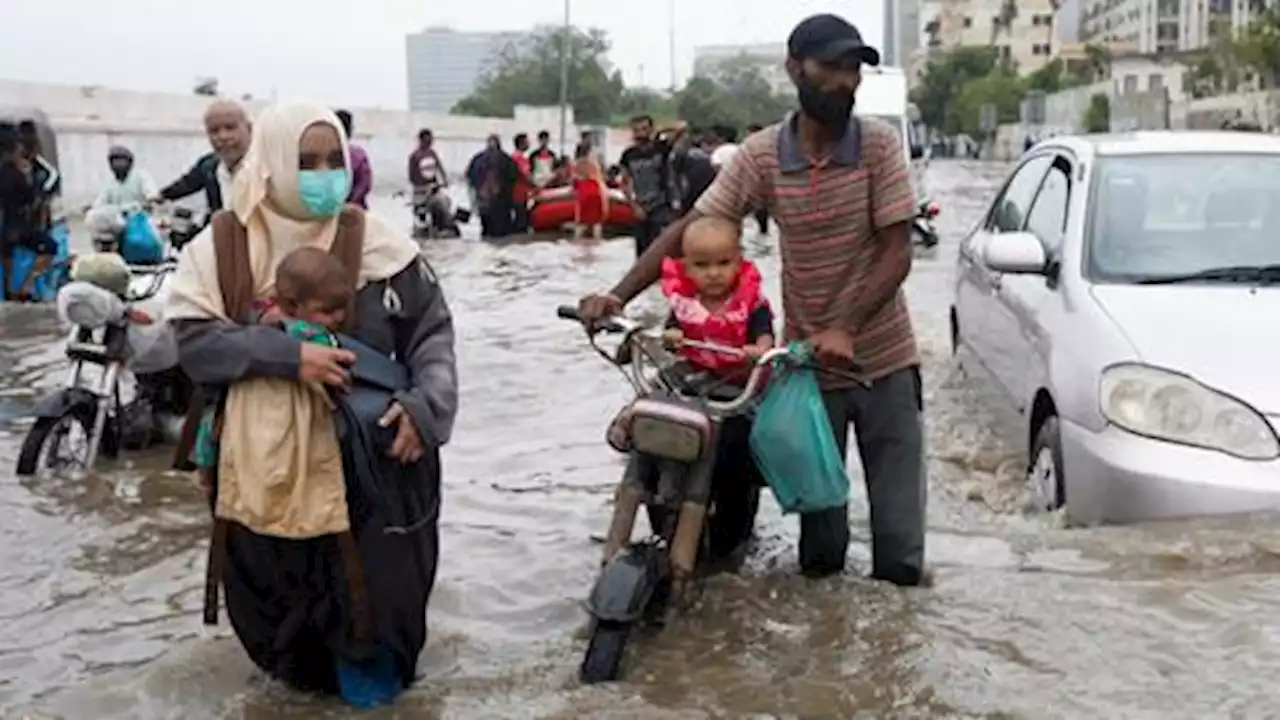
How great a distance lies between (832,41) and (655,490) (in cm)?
137

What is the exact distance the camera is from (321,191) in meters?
4.03

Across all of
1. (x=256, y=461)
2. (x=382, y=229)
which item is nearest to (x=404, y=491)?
(x=256, y=461)

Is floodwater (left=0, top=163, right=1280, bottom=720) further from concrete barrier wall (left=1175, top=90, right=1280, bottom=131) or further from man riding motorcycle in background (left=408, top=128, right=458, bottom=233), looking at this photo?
concrete barrier wall (left=1175, top=90, right=1280, bottom=131)

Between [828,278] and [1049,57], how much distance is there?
154702mm

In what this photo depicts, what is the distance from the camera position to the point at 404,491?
164 inches

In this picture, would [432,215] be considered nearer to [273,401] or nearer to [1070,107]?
[273,401]

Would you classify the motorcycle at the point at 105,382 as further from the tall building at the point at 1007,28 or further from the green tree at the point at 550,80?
the tall building at the point at 1007,28

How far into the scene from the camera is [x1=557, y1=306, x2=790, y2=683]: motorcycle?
4.46 m

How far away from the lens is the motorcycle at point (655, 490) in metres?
4.46

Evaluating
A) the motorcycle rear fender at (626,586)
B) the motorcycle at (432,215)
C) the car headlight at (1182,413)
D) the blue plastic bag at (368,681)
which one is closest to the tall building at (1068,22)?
the motorcycle at (432,215)

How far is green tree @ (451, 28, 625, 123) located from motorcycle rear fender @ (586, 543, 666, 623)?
270 feet

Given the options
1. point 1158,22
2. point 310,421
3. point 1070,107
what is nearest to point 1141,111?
point 1070,107

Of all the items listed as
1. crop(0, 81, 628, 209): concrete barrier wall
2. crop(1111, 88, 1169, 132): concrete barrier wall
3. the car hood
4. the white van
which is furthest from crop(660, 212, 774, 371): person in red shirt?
crop(1111, 88, 1169, 132): concrete barrier wall

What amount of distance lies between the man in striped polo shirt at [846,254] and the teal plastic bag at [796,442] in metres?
0.14
